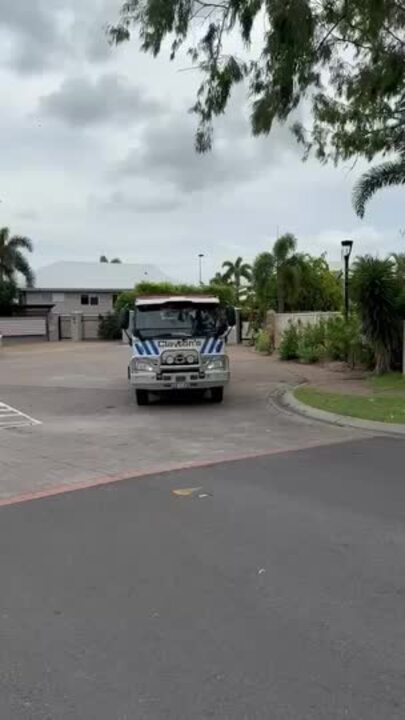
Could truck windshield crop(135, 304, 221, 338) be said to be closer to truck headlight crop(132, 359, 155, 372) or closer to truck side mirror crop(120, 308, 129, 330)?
truck side mirror crop(120, 308, 129, 330)

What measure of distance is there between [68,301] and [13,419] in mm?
44532

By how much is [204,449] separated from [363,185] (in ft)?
38.7

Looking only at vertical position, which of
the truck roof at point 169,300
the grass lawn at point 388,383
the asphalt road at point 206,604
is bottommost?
the asphalt road at point 206,604

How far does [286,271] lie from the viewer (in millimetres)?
36656

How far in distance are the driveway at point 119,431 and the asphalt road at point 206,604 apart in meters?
1.60

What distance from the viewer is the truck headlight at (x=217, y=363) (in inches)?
612

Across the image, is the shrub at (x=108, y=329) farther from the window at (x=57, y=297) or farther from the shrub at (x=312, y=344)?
the shrub at (x=312, y=344)

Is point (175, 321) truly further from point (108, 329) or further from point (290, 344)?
point (108, 329)

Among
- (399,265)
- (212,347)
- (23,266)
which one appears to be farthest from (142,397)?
(23,266)

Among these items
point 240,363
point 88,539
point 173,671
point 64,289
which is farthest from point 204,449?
point 64,289

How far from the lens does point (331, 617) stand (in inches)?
180

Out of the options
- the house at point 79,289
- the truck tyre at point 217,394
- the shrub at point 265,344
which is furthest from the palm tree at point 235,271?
the truck tyre at point 217,394

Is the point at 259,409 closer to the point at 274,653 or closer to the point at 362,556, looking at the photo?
the point at 362,556

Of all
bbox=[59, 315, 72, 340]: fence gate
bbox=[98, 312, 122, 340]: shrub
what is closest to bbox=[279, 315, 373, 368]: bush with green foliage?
bbox=[98, 312, 122, 340]: shrub
